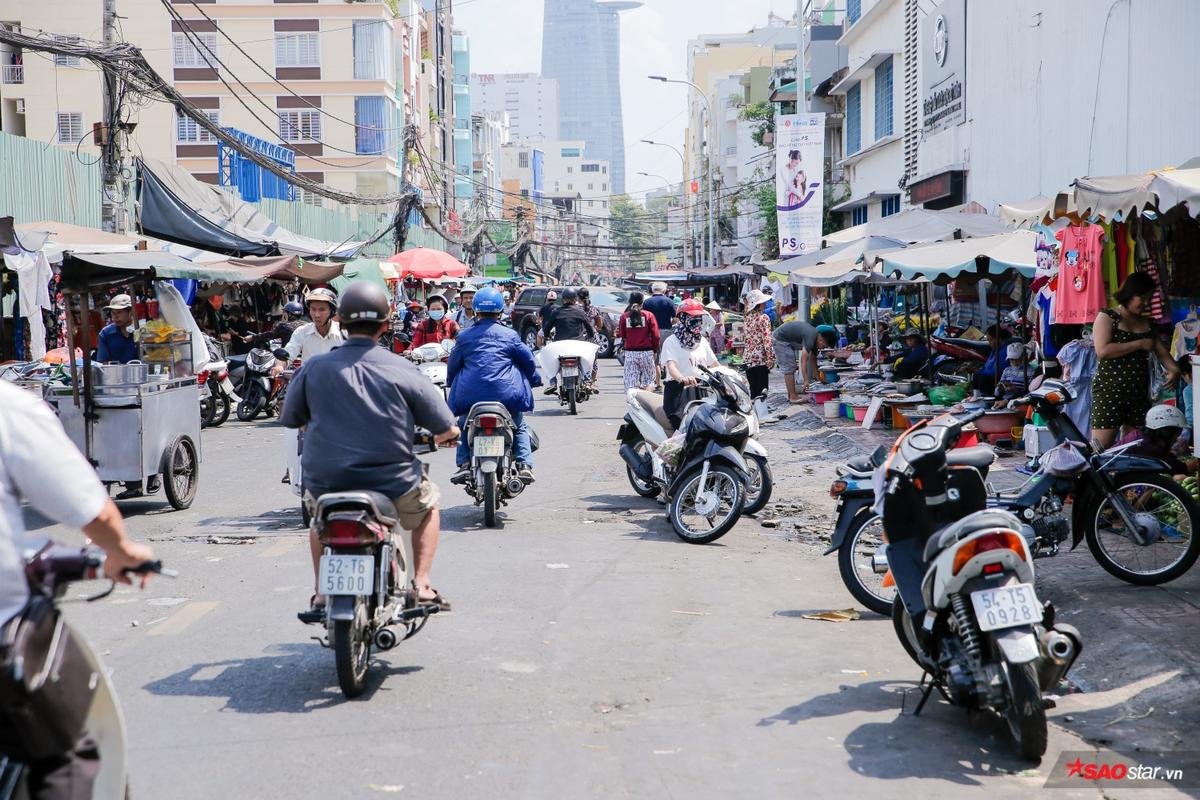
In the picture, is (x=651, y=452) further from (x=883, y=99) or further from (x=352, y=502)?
(x=883, y=99)

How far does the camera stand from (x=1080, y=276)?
11.2 meters

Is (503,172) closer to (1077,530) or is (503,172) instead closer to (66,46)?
(66,46)

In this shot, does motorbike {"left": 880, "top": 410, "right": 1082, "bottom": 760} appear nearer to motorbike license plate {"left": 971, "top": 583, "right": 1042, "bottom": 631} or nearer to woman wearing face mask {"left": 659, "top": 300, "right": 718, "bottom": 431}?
motorbike license plate {"left": 971, "top": 583, "right": 1042, "bottom": 631}

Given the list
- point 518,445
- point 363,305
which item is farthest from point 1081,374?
point 363,305

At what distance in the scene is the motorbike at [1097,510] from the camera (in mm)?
7469

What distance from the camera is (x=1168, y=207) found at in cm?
783

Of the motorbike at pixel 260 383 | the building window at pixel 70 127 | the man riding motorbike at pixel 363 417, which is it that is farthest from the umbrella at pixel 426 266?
the building window at pixel 70 127

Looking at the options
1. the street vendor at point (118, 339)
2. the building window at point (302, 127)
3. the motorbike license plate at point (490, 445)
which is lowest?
the motorbike license plate at point (490, 445)

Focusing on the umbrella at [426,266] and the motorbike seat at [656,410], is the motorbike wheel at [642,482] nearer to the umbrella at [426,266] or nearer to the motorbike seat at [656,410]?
the motorbike seat at [656,410]

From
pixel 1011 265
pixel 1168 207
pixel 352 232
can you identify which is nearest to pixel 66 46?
pixel 1011 265

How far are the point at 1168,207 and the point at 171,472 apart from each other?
7640mm

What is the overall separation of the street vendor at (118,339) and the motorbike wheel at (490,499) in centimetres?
470

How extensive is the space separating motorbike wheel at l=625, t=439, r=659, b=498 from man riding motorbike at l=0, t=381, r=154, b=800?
27.2 ft

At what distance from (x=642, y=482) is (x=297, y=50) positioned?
5539 cm
